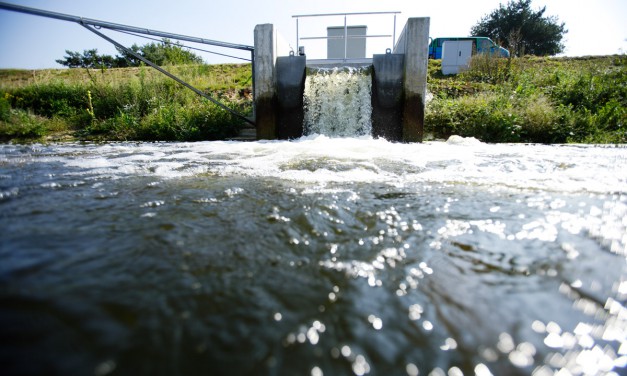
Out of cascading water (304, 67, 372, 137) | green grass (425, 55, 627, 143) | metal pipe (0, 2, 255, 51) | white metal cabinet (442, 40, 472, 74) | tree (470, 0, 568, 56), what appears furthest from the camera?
tree (470, 0, 568, 56)

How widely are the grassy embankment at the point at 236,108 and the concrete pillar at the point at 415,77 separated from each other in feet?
2.87

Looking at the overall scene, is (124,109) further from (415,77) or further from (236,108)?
(415,77)

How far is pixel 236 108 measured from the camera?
29.6 feet

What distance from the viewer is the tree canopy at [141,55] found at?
17.6 metres

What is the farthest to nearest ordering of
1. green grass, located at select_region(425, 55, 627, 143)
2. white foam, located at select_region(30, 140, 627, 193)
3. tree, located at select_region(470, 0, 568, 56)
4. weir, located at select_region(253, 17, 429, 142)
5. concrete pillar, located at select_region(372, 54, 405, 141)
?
tree, located at select_region(470, 0, 568, 56) → concrete pillar, located at select_region(372, 54, 405, 141) → weir, located at select_region(253, 17, 429, 142) → green grass, located at select_region(425, 55, 627, 143) → white foam, located at select_region(30, 140, 627, 193)

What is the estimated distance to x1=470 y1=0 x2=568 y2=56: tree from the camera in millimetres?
30531

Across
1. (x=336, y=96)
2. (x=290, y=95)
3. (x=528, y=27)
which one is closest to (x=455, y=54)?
(x=336, y=96)

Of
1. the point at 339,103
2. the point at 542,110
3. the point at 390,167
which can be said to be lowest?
the point at 390,167

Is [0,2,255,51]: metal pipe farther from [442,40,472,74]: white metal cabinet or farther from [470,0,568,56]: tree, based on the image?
[470,0,568,56]: tree

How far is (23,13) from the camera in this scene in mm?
4797

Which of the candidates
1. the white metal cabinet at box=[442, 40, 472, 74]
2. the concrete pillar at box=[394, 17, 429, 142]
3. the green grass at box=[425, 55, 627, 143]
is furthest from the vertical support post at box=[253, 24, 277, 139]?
the white metal cabinet at box=[442, 40, 472, 74]

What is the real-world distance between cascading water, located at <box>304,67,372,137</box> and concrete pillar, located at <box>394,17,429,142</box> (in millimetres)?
916

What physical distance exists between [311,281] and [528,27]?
132ft

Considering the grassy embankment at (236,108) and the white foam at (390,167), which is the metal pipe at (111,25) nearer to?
the grassy embankment at (236,108)
